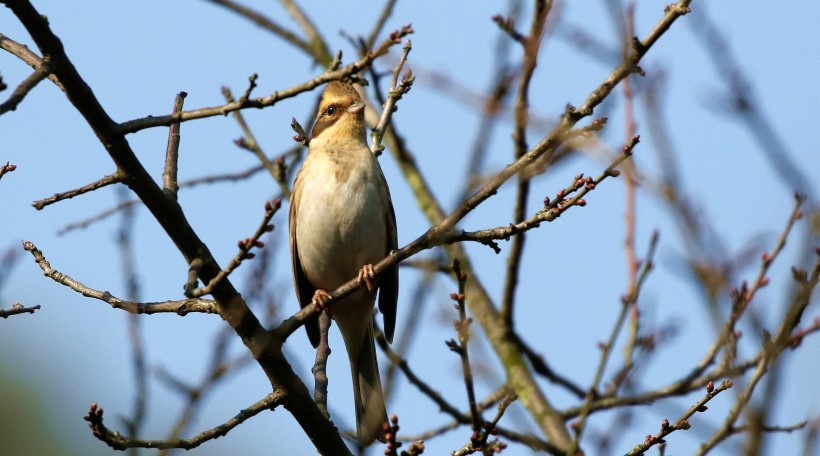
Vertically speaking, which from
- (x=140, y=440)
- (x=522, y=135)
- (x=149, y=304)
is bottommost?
(x=140, y=440)

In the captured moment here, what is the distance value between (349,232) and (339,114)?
107 centimetres

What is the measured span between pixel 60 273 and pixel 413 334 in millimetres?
2041

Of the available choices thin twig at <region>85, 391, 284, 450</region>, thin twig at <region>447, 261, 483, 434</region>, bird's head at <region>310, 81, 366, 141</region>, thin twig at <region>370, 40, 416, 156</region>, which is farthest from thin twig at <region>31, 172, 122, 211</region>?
bird's head at <region>310, 81, 366, 141</region>

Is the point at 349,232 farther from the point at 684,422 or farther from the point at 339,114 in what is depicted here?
the point at 684,422

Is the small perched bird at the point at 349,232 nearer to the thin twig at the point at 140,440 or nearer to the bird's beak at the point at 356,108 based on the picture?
the bird's beak at the point at 356,108

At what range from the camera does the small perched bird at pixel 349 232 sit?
7.01 metres

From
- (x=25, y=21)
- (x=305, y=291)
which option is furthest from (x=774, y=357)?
(x=305, y=291)

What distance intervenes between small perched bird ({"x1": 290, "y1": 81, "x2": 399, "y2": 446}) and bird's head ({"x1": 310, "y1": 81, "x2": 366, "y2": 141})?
10mm

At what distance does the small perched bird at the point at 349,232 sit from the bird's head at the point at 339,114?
0.01 meters

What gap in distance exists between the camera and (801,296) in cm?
291

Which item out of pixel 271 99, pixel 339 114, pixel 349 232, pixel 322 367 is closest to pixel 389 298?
pixel 349 232

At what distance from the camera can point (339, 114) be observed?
7.62 metres

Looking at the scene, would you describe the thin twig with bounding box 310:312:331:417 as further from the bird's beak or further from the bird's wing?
the bird's beak

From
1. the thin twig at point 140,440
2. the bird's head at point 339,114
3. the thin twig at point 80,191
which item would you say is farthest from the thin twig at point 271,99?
the bird's head at point 339,114
